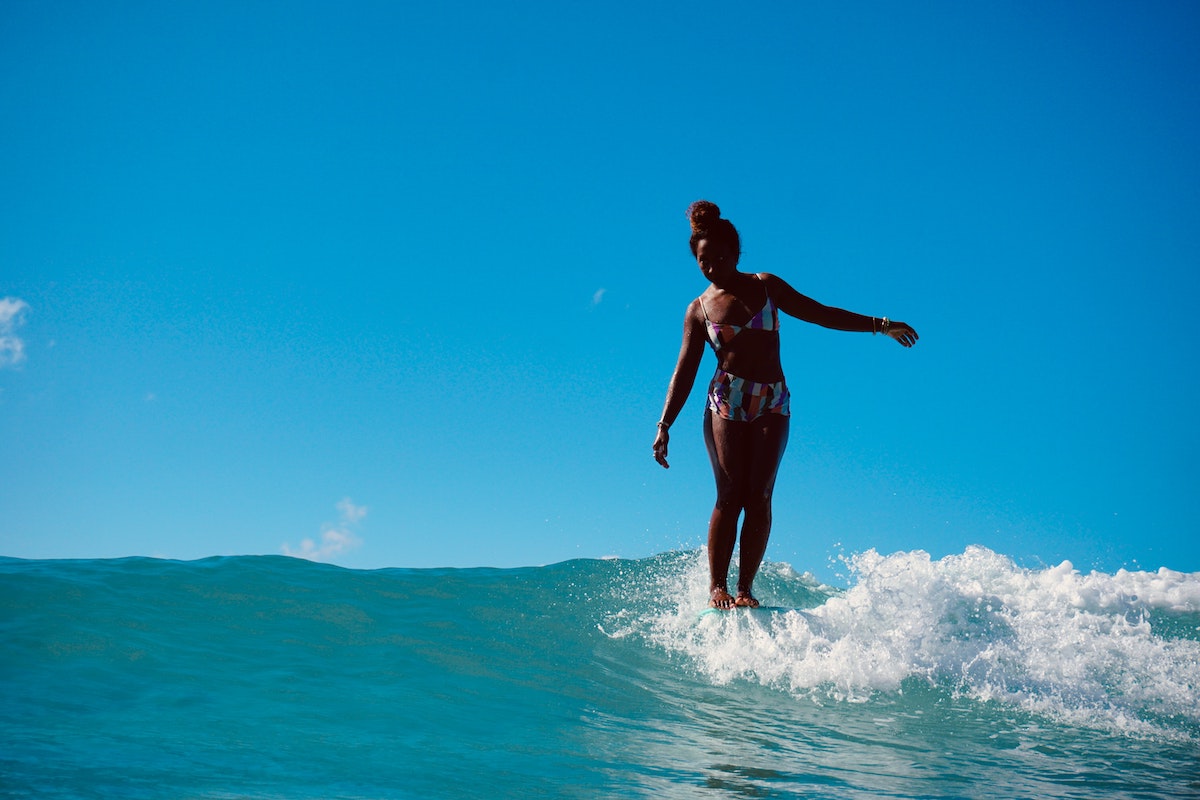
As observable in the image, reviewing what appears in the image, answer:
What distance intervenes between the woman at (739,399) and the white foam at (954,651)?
0.49 m

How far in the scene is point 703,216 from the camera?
17.3 ft

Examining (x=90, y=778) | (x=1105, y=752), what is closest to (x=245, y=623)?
(x=90, y=778)

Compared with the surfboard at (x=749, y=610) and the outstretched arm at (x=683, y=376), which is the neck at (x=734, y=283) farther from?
the surfboard at (x=749, y=610)

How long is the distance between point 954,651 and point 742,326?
7.36ft

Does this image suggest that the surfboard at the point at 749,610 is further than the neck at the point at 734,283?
No

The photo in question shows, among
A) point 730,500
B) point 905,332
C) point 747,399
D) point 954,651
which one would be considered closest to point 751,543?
point 730,500

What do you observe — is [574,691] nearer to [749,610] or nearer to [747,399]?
[749,610]

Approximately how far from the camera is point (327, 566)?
7770 mm

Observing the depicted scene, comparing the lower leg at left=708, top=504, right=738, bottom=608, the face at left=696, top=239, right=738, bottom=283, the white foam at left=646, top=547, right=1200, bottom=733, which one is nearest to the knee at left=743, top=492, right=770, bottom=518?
the lower leg at left=708, top=504, right=738, bottom=608

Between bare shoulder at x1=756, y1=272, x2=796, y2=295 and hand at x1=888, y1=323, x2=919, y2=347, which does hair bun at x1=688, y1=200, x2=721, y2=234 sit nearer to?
bare shoulder at x1=756, y1=272, x2=796, y2=295

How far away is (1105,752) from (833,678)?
1.34 meters

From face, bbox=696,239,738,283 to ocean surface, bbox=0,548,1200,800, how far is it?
7.02 ft

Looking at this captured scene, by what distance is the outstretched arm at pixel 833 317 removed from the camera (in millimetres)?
5445

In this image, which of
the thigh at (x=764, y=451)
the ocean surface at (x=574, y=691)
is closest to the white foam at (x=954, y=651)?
the ocean surface at (x=574, y=691)
